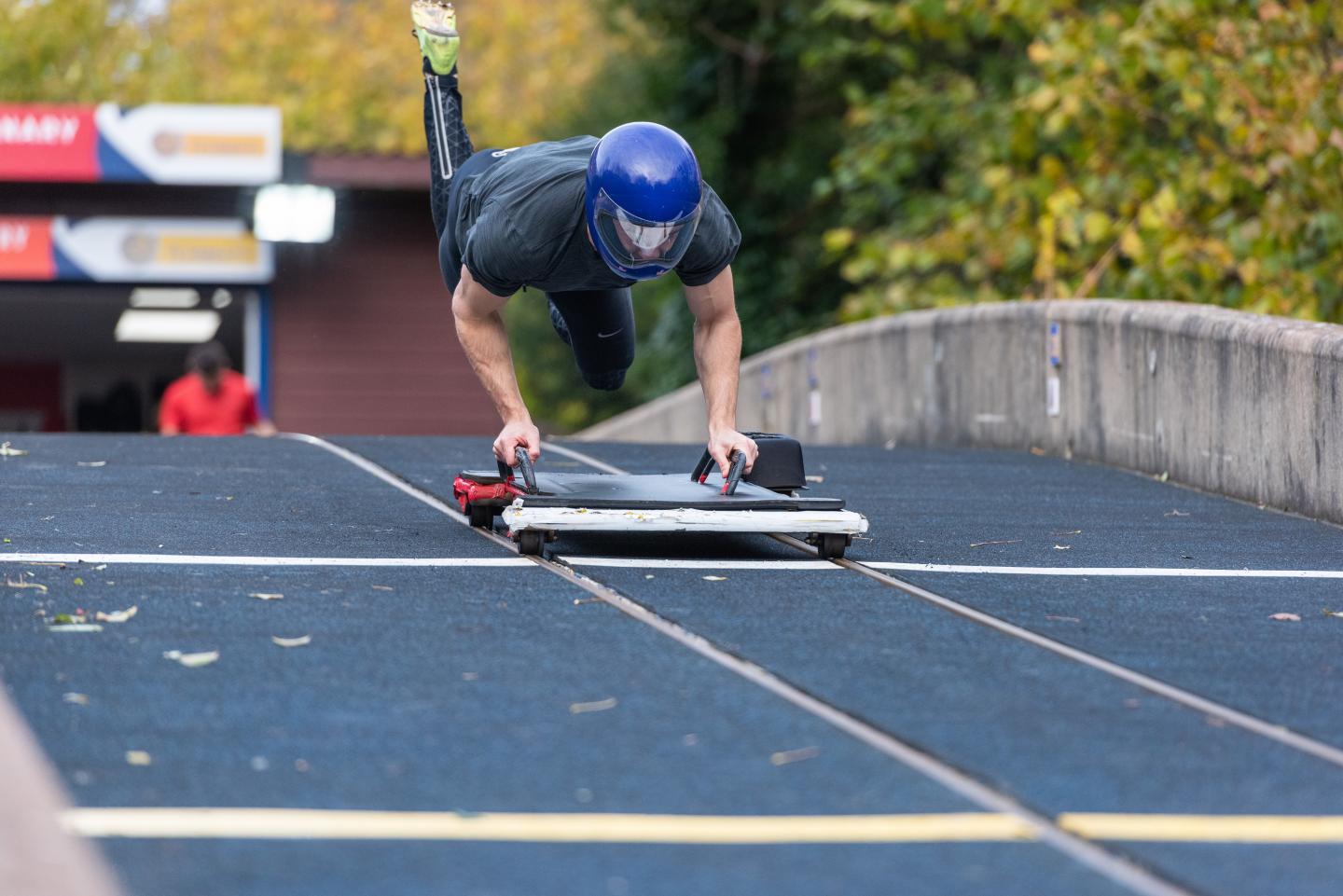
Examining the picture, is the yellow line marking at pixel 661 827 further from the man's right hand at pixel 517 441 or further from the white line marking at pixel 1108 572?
the man's right hand at pixel 517 441

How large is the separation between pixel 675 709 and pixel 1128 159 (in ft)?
44.5

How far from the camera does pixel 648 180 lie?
6.47m

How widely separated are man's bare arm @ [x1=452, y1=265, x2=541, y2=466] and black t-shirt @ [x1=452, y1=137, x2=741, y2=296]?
16 cm

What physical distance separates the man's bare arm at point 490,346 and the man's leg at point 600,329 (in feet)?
2.29

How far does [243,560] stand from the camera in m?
6.79

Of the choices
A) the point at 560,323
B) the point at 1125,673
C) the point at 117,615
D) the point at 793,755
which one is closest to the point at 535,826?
the point at 793,755

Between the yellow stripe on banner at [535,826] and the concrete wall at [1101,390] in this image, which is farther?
the concrete wall at [1101,390]

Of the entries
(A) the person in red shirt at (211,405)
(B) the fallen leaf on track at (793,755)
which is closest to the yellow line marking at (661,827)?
(B) the fallen leaf on track at (793,755)

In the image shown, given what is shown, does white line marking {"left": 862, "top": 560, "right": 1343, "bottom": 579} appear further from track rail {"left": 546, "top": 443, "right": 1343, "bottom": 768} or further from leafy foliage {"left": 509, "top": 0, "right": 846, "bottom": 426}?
leafy foliage {"left": 509, "top": 0, "right": 846, "bottom": 426}

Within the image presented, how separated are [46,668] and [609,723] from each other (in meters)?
1.47

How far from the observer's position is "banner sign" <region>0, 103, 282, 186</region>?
21078 mm

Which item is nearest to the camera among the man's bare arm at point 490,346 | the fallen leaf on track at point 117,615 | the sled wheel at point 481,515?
the fallen leaf on track at point 117,615

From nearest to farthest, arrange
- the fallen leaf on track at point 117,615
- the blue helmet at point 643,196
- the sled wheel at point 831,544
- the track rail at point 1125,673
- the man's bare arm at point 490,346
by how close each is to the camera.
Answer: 1. the track rail at point 1125,673
2. the fallen leaf on track at point 117,615
3. the blue helmet at point 643,196
4. the sled wheel at point 831,544
5. the man's bare arm at point 490,346

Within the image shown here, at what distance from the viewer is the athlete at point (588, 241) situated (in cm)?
653
